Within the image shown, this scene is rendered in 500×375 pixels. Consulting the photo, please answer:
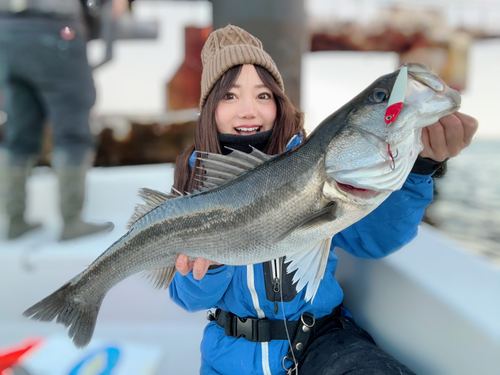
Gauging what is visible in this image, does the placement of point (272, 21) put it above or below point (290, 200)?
above

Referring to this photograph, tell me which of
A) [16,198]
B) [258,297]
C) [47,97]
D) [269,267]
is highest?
[47,97]

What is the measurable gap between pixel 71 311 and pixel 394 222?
1.19m

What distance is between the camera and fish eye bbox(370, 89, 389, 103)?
0.91 meters

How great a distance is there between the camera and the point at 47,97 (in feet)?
8.81

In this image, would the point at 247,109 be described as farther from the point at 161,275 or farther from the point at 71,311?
the point at 71,311

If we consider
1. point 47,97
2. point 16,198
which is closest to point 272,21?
point 47,97

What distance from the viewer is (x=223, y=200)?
110 cm

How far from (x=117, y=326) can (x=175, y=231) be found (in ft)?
5.16

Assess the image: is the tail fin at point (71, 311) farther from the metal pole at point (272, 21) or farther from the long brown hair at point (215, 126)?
the metal pole at point (272, 21)

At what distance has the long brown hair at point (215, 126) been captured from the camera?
5.35 feet

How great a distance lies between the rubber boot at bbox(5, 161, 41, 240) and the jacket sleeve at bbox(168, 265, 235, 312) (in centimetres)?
192

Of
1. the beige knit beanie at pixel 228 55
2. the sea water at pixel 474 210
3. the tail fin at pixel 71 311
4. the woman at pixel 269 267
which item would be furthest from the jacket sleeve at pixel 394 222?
the sea water at pixel 474 210

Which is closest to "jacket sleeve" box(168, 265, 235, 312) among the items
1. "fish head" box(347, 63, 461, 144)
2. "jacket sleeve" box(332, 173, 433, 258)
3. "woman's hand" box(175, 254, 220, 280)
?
"woman's hand" box(175, 254, 220, 280)

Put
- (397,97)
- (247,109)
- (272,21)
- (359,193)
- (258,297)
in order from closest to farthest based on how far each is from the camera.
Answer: (397,97)
(359,193)
(258,297)
(247,109)
(272,21)
